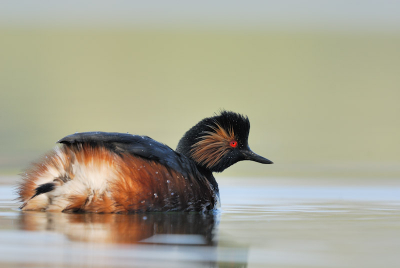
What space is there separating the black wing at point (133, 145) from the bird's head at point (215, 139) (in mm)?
750

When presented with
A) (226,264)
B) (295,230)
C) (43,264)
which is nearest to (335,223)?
(295,230)

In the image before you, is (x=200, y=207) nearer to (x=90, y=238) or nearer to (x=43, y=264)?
(x=90, y=238)

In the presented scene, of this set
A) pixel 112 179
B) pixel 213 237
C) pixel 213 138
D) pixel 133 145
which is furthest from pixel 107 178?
pixel 213 138

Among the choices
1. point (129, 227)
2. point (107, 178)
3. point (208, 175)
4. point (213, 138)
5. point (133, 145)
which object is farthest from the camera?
point (208, 175)

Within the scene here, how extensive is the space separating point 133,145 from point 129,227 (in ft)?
4.20

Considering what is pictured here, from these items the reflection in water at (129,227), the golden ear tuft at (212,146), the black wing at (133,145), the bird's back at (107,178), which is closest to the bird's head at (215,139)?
the golden ear tuft at (212,146)

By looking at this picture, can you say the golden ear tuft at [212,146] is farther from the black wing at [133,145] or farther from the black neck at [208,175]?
the black wing at [133,145]

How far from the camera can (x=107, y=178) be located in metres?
6.11

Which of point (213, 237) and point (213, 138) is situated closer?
point (213, 237)

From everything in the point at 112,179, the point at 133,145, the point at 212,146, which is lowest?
the point at 112,179

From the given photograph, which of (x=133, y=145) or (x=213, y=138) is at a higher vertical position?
(x=213, y=138)

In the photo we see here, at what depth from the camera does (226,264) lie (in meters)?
4.07

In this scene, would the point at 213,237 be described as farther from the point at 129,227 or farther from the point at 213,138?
the point at 213,138

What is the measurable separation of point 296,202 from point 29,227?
142 inches
